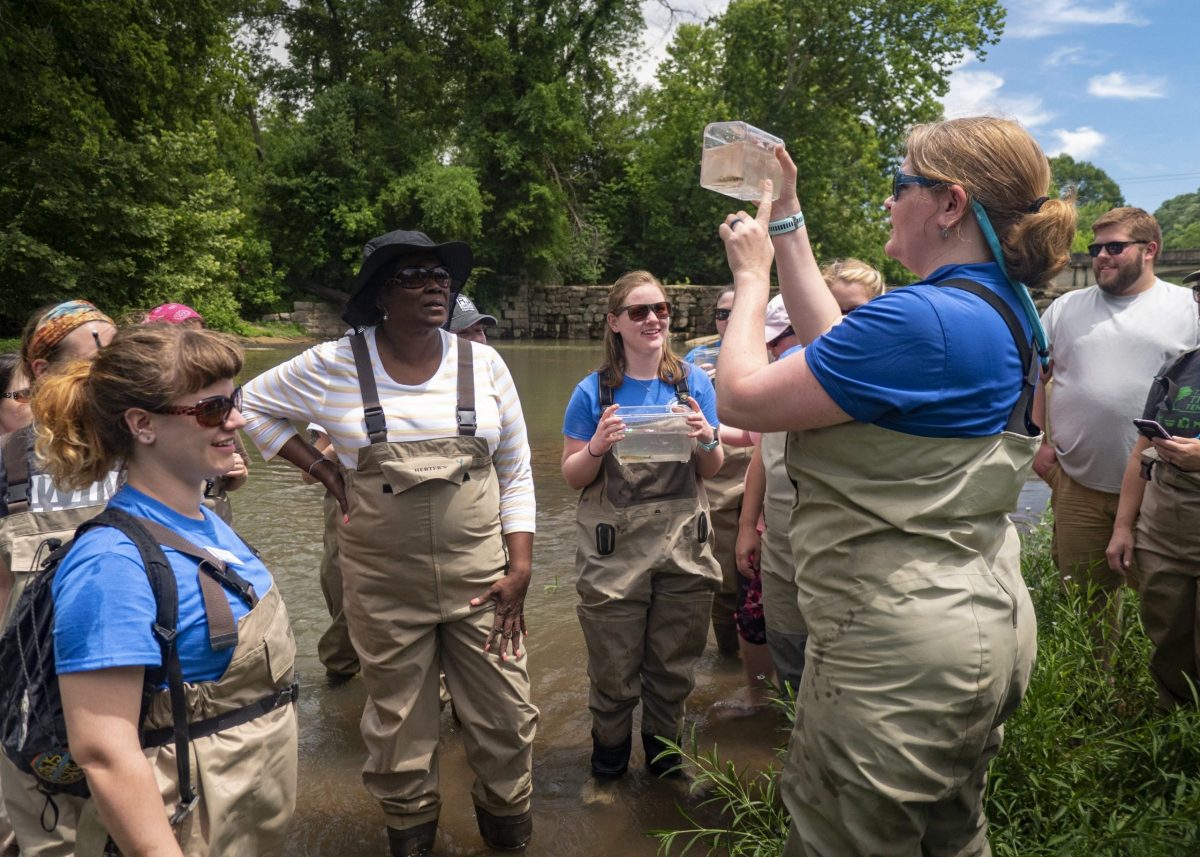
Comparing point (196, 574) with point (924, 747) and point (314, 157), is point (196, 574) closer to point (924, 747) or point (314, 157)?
point (924, 747)

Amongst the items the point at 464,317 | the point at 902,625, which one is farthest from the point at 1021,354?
the point at 464,317

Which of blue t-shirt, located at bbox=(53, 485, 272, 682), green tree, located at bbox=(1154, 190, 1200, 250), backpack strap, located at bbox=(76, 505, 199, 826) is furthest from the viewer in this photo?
green tree, located at bbox=(1154, 190, 1200, 250)

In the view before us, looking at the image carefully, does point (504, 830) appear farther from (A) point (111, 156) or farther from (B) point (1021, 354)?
(A) point (111, 156)

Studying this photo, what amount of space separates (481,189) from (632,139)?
1037cm

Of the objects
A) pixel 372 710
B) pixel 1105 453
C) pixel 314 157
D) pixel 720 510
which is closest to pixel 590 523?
pixel 372 710

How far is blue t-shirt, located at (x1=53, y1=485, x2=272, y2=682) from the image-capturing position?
5.93 feet

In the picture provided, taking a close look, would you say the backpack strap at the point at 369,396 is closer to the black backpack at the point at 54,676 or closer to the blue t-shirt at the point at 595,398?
the blue t-shirt at the point at 595,398

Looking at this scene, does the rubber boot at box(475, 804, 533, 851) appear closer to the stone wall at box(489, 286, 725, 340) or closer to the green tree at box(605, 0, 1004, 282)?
the stone wall at box(489, 286, 725, 340)

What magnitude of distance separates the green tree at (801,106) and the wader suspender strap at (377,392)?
37416mm

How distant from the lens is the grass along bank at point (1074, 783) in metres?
2.94

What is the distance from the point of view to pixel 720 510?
5469mm

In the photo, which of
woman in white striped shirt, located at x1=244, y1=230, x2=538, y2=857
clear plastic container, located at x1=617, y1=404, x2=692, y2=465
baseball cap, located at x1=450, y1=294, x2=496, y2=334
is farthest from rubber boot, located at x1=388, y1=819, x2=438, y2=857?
baseball cap, located at x1=450, y1=294, x2=496, y2=334

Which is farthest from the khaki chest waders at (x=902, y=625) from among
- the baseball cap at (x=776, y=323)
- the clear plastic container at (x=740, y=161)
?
the baseball cap at (x=776, y=323)

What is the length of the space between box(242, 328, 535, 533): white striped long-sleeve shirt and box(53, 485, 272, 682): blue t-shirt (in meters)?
1.29
